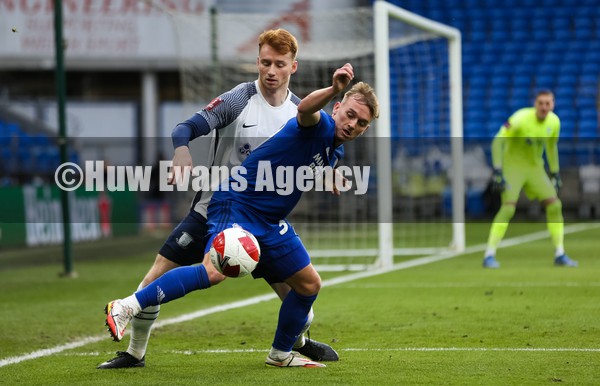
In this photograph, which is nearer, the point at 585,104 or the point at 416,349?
the point at 416,349

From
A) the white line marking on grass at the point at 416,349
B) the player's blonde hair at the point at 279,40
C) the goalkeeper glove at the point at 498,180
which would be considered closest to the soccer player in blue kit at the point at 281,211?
the player's blonde hair at the point at 279,40

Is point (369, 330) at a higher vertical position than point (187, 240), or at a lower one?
lower

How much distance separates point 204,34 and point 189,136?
39.5 feet

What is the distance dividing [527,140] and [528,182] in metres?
0.51

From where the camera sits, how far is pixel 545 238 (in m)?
18.0

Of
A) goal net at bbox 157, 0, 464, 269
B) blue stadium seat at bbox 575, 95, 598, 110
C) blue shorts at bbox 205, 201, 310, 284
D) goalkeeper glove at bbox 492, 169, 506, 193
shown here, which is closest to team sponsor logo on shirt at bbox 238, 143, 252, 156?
blue shorts at bbox 205, 201, 310, 284

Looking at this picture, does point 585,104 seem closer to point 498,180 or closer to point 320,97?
point 498,180

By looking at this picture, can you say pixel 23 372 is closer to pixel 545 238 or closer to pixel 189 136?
pixel 189 136

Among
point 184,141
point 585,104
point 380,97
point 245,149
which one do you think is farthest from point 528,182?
point 585,104

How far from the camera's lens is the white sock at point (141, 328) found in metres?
5.72

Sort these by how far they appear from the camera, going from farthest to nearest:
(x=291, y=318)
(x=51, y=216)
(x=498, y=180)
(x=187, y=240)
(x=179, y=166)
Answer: (x=51, y=216), (x=498, y=180), (x=187, y=240), (x=291, y=318), (x=179, y=166)

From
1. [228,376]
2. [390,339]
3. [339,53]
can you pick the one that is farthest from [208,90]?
[228,376]

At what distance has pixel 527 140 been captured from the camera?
12.7m

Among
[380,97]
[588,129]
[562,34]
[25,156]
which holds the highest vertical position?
[562,34]
